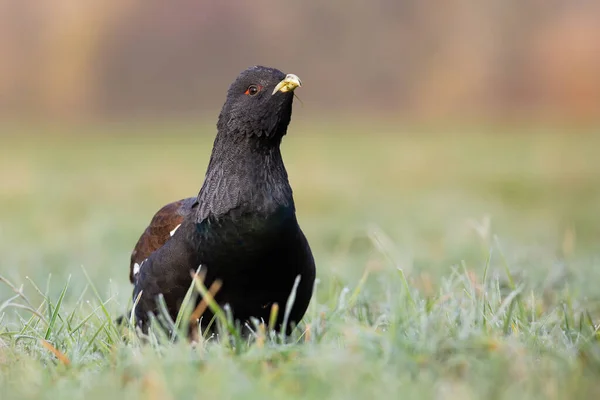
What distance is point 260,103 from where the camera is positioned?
3.82 meters

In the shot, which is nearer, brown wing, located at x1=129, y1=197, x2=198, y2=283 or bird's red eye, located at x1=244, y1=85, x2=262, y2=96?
bird's red eye, located at x1=244, y1=85, x2=262, y2=96

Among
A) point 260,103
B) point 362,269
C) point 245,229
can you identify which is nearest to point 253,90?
point 260,103

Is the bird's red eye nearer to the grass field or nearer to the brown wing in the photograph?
the brown wing

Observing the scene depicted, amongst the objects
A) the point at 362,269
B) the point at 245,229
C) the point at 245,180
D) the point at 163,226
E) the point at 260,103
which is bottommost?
the point at 362,269

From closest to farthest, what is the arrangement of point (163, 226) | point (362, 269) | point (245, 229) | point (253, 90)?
point (245, 229) < point (253, 90) < point (163, 226) < point (362, 269)

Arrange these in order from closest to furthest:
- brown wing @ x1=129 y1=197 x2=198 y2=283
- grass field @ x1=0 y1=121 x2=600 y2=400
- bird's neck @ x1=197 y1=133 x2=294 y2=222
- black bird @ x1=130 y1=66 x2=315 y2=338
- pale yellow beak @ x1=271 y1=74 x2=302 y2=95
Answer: grass field @ x1=0 y1=121 x2=600 y2=400, black bird @ x1=130 y1=66 x2=315 y2=338, bird's neck @ x1=197 y1=133 x2=294 y2=222, pale yellow beak @ x1=271 y1=74 x2=302 y2=95, brown wing @ x1=129 y1=197 x2=198 y2=283

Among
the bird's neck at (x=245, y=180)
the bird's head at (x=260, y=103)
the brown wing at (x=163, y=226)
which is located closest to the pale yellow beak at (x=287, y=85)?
the bird's head at (x=260, y=103)

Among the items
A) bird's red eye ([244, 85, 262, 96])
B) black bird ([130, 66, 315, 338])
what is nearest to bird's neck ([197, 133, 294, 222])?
black bird ([130, 66, 315, 338])

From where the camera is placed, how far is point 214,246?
3637 mm

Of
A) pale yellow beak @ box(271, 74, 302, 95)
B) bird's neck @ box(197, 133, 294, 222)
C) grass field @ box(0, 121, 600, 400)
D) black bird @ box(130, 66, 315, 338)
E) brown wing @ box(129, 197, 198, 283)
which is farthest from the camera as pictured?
brown wing @ box(129, 197, 198, 283)

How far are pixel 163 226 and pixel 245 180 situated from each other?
64cm

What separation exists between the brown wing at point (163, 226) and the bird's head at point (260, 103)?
0.44 meters

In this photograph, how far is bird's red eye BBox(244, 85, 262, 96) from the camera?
12.7 ft

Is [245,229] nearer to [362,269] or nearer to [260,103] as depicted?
[260,103]
